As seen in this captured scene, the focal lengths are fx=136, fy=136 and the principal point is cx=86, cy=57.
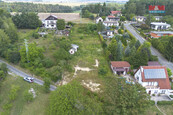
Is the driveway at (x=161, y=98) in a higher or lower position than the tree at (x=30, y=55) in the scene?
lower

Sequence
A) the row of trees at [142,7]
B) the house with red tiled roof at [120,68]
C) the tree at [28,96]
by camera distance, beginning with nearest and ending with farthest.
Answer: the tree at [28,96] < the house with red tiled roof at [120,68] < the row of trees at [142,7]

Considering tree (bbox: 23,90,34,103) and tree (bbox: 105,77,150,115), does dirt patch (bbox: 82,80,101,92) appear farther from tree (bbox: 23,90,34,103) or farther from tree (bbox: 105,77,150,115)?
tree (bbox: 23,90,34,103)

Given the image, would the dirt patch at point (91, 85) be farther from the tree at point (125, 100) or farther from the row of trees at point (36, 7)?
the row of trees at point (36, 7)

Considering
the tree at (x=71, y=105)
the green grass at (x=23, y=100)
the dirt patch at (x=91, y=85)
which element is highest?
the tree at (x=71, y=105)

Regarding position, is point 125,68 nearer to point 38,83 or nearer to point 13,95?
point 38,83

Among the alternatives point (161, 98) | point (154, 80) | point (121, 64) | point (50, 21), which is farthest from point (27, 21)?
point (161, 98)

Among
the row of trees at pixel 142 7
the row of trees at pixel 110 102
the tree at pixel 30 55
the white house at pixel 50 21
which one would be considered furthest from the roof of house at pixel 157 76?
the row of trees at pixel 142 7

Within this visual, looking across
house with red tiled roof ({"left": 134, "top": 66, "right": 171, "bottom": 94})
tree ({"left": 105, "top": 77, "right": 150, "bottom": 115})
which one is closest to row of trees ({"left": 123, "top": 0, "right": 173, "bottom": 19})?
house with red tiled roof ({"left": 134, "top": 66, "right": 171, "bottom": 94})

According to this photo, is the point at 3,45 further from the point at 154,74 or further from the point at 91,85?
the point at 154,74
